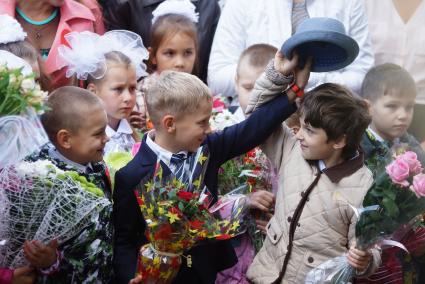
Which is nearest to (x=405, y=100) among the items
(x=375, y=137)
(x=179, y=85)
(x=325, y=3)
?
(x=375, y=137)

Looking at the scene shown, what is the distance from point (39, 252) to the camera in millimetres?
3484

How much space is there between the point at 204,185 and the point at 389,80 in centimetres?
162

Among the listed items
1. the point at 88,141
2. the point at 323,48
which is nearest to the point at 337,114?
the point at 323,48

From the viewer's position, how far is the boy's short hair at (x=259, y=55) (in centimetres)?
470

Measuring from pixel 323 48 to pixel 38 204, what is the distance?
1.47m

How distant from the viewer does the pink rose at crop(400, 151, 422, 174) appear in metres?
3.47

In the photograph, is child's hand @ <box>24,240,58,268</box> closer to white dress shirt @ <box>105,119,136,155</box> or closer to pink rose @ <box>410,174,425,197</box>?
white dress shirt @ <box>105,119,136,155</box>

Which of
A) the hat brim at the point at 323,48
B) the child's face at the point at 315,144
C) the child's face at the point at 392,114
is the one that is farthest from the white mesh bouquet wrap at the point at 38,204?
the child's face at the point at 392,114

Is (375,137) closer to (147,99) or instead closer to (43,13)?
(147,99)

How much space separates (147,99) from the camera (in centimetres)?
397

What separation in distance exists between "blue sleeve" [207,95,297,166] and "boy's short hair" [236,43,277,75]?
0.86m

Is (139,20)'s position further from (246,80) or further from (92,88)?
(246,80)

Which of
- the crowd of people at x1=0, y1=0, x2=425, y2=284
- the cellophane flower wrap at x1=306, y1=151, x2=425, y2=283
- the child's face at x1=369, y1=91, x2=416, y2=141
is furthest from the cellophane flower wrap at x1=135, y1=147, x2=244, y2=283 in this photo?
Answer: the child's face at x1=369, y1=91, x2=416, y2=141

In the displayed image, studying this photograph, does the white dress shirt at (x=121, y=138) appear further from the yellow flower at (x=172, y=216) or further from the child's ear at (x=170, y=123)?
the yellow flower at (x=172, y=216)
